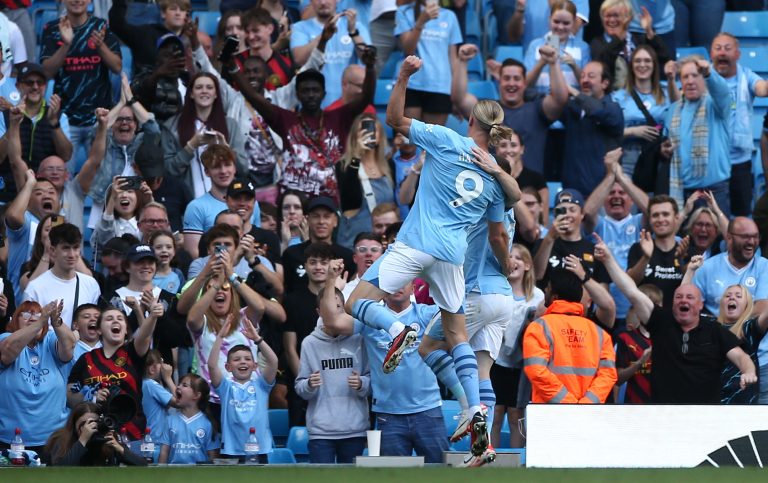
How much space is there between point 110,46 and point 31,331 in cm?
443

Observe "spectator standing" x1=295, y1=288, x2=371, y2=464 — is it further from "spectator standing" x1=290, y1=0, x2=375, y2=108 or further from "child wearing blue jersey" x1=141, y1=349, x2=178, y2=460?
"spectator standing" x1=290, y1=0, x2=375, y2=108

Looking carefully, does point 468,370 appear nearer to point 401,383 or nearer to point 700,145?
point 401,383

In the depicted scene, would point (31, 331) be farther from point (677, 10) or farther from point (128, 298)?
point (677, 10)

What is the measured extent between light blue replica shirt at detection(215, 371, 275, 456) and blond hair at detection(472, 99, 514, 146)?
2.81m

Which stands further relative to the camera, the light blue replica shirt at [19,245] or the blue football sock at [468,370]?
the light blue replica shirt at [19,245]

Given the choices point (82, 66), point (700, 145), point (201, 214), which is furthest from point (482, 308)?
point (82, 66)

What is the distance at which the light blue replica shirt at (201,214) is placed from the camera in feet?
40.5

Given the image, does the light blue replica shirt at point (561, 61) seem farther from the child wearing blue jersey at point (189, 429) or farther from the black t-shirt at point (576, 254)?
the child wearing blue jersey at point (189, 429)

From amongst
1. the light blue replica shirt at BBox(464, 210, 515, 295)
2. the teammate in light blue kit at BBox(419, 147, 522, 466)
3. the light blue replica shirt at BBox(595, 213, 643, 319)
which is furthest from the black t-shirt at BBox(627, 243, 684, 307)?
the light blue replica shirt at BBox(464, 210, 515, 295)

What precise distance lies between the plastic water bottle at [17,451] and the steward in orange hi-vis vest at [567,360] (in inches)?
136

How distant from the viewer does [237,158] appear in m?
13.4

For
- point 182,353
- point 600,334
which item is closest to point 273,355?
point 182,353

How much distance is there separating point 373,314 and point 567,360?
2.09 meters

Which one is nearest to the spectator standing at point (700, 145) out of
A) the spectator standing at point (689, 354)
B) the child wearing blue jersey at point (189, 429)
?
the spectator standing at point (689, 354)
